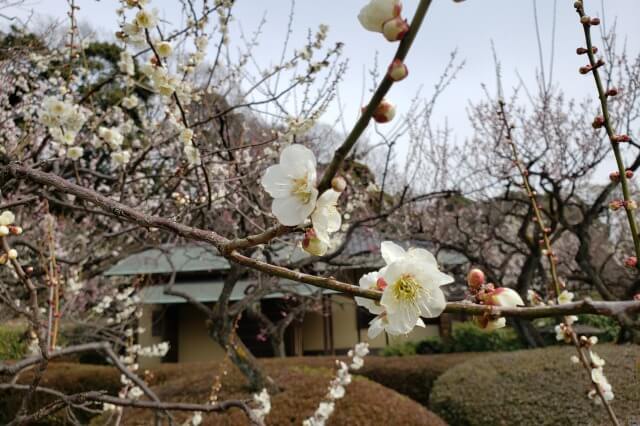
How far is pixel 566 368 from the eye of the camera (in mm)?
4691

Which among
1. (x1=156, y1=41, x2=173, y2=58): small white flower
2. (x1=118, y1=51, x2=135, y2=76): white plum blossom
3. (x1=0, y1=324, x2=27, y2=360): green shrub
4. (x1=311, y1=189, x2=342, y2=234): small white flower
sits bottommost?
(x1=0, y1=324, x2=27, y2=360): green shrub

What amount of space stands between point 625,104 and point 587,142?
3.33ft

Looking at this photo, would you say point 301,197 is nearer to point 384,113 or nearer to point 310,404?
point 384,113

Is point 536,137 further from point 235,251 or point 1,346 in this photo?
point 1,346

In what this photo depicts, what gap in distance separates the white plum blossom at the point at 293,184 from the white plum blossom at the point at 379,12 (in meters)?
0.21

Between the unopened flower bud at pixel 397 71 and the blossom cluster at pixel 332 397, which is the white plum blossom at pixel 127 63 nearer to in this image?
the blossom cluster at pixel 332 397

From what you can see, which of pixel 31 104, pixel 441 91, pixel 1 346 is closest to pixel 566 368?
pixel 441 91

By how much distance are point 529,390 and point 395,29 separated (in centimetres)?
505

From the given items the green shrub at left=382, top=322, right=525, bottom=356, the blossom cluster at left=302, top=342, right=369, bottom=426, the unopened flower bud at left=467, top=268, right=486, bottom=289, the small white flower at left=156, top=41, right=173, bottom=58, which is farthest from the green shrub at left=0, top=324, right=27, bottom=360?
the unopened flower bud at left=467, top=268, right=486, bottom=289

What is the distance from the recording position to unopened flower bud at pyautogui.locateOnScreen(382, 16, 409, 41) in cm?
56

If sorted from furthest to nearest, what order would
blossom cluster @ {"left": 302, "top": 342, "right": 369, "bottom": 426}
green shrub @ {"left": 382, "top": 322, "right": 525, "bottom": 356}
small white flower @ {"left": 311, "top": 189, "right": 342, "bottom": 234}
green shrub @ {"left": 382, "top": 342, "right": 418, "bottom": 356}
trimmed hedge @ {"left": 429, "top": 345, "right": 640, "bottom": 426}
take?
green shrub @ {"left": 382, "top": 342, "right": 418, "bottom": 356} → green shrub @ {"left": 382, "top": 322, "right": 525, "bottom": 356} → trimmed hedge @ {"left": 429, "top": 345, "right": 640, "bottom": 426} → blossom cluster @ {"left": 302, "top": 342, "right": 369, "bottom": 426} → small white flower @ {"left": 311, "top": 189, "right": 342, "bottom": 234}

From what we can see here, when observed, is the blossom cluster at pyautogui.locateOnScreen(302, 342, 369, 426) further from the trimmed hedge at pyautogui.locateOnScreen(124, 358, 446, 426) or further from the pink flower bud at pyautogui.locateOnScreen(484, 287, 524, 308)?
the pink flower bud at pyautogui.locateOnScreen(484, 287, 524, 308)

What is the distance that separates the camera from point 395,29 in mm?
559

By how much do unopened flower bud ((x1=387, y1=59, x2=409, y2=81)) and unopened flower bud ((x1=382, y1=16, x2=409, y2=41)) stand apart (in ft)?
0.24
